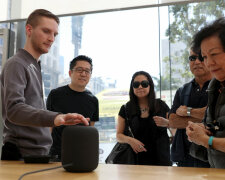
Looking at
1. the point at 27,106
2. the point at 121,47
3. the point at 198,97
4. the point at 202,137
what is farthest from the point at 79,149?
the point at 121,47

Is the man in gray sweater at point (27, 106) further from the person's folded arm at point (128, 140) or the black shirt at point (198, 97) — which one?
the black shirt at point (198, 97)

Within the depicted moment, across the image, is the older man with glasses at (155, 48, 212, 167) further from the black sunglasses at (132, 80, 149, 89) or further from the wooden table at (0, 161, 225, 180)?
the wooden table at (0, 161, 225, 180)

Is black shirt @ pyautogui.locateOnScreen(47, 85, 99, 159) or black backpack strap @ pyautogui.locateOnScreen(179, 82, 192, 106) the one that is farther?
black shirt @ pyautogui.locateOnScreen(47, 85, 99, 159)

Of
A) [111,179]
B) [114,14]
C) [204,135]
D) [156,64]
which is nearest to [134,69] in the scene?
[156,64]

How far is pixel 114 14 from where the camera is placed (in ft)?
10.2

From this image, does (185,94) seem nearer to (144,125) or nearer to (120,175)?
(144,125)

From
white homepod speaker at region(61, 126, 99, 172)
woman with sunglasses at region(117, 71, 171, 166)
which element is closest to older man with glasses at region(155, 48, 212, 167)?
woman with sunglasses at region(117, 71, 171, 166)

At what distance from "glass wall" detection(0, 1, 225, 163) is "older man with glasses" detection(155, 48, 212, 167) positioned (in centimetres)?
65

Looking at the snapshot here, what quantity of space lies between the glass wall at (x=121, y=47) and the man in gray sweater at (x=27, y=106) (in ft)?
4.71

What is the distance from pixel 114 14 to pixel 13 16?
1164mm

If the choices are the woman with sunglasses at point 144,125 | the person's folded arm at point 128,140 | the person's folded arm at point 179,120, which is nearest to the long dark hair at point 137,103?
the woman with sunglasses at point 144,125

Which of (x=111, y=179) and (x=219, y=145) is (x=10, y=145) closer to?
(x=111, y=179)

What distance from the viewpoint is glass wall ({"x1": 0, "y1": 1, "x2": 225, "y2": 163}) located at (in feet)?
9.37

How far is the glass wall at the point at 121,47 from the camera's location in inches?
112
